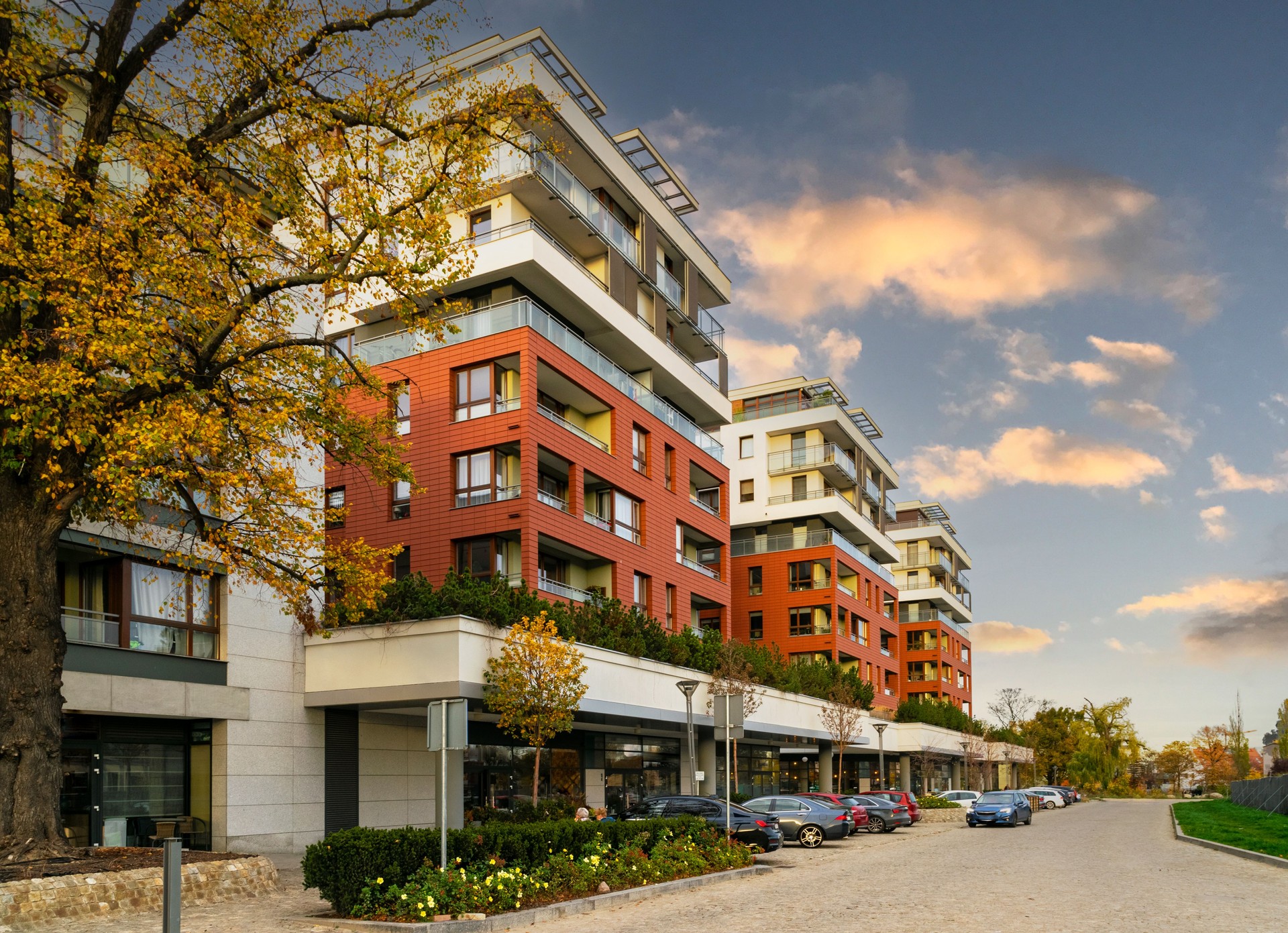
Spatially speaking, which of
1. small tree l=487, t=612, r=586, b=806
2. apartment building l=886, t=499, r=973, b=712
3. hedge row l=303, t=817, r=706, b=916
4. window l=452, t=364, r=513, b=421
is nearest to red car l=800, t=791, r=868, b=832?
small tree l=487, t=612, r=586, b=806

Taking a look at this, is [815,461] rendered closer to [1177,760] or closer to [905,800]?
[905,800]

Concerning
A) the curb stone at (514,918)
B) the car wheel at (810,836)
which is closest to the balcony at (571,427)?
the car wheel at (810,836)

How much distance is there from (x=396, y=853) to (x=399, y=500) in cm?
2332

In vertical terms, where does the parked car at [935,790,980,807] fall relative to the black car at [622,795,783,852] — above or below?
below

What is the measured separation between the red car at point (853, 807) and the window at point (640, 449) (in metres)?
13.2

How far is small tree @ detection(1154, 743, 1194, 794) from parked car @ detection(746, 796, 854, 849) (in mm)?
124952

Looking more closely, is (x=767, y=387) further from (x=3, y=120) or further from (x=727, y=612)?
(x=3, y=120)

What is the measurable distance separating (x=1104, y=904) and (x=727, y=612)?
114ft

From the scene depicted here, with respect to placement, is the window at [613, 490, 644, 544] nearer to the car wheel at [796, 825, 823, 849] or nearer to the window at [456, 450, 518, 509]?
the window at [456, 450, 518, 509]

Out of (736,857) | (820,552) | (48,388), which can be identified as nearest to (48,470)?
(48,388)

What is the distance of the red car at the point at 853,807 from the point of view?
123ft

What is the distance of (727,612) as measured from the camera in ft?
168

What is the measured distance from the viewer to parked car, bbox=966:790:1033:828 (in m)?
45.0

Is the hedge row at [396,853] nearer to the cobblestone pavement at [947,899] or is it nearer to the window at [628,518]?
the cobblestone pavement at [947,899]
